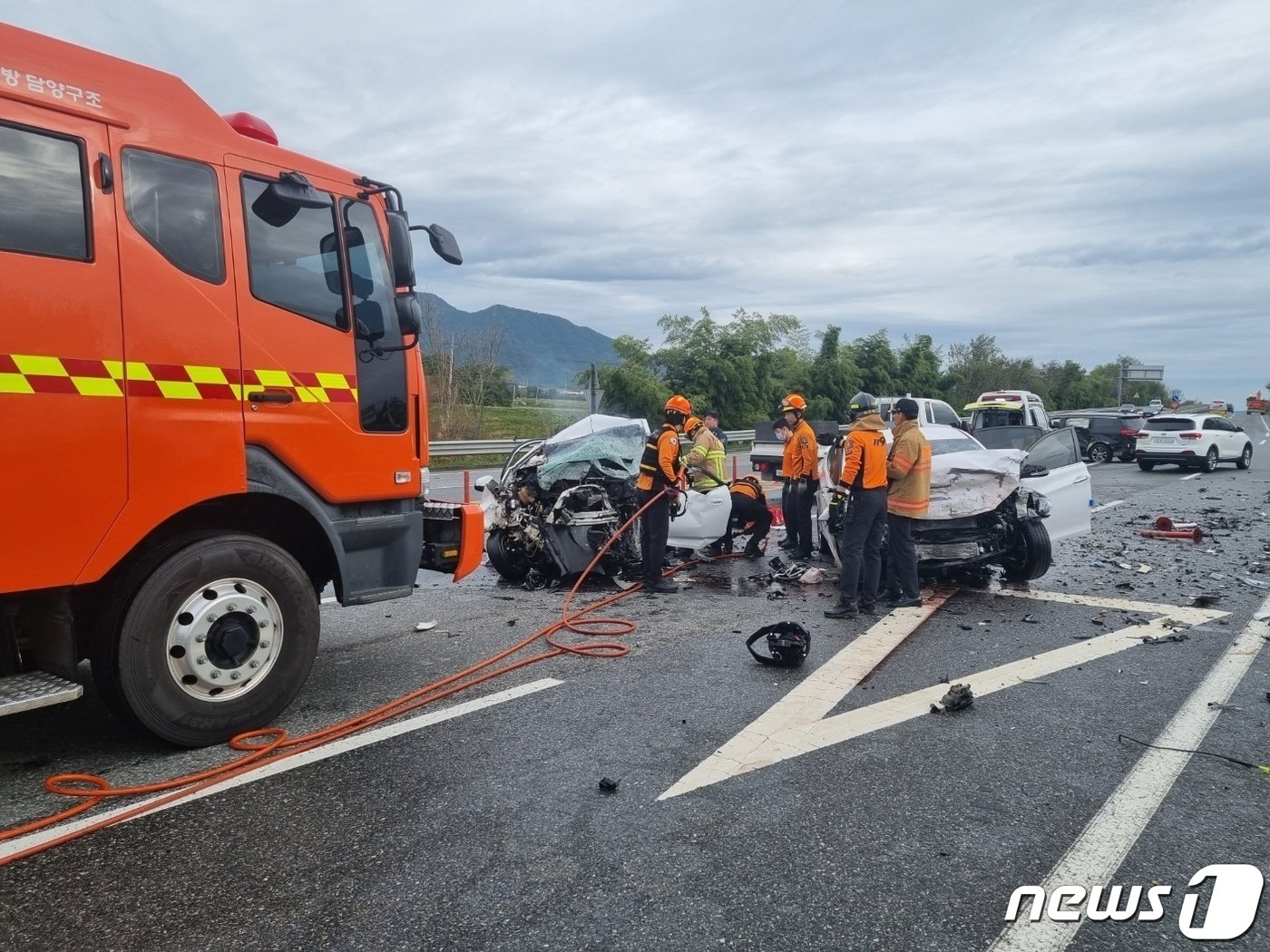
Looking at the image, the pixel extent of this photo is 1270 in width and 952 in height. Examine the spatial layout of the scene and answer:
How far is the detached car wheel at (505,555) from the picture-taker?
27.7 ft

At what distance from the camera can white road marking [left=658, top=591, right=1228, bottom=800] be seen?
3922 mm

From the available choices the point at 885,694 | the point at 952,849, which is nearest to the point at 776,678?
the point at 885,694

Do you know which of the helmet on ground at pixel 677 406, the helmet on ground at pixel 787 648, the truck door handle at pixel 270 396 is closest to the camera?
the truck door handle at pixel 270 396

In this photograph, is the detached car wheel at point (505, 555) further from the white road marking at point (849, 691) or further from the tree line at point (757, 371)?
the tree line at point (757, 371)

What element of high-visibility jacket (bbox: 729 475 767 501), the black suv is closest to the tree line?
the black suv

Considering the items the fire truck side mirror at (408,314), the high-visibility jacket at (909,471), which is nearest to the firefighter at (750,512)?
the high-visibility jacket at (909,471)

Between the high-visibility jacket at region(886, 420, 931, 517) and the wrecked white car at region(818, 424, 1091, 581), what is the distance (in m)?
0.28

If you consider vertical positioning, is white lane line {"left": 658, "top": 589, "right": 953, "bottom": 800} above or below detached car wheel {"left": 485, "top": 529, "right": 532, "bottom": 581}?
below

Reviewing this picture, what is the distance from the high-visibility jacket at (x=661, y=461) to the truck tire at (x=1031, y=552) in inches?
129

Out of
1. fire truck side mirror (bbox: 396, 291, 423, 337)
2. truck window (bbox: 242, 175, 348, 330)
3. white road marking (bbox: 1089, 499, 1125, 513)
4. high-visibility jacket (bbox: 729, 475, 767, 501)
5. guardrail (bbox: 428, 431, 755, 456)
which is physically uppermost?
truck window (bbox: 242, 175, 348, 330)

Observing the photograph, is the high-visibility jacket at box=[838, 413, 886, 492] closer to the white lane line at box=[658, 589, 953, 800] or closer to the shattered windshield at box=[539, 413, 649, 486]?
the white lane line at box=[658, 589, 953, 800]

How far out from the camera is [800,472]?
31.9 ft

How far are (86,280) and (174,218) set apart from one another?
52 cm

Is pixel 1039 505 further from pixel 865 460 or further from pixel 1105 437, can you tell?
pixel 1105 437
